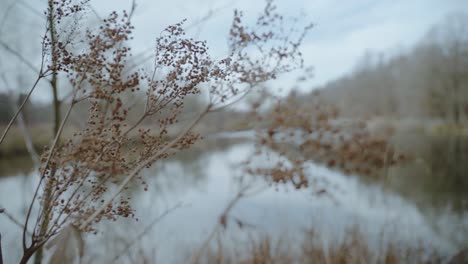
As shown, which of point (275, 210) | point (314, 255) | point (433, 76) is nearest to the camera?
point (314, 255)

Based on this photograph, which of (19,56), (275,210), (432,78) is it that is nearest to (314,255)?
(275,210)

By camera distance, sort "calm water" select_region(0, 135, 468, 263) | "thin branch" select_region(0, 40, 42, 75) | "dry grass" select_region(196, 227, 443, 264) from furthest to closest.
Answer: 1. "calm water" select_region(0, 135, 468, 263)
2. "dry grass" select_region(196, 227, 443, 264)
3. "thin branch" select_region(0, 40, 42, 75)

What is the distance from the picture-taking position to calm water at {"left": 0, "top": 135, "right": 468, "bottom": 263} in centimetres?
238

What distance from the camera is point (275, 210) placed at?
13.0 feet

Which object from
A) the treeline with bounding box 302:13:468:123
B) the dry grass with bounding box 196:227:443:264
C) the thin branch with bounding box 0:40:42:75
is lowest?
the dry grass with bounding box 196:227:443:264

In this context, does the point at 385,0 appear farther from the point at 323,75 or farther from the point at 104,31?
the point at 104,31

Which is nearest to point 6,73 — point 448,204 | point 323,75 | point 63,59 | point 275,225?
point 63,59

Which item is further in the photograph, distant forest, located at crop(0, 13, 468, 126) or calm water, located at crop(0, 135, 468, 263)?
distant forest, located at crop(0, 13, 468, 126)

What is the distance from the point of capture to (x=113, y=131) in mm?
492

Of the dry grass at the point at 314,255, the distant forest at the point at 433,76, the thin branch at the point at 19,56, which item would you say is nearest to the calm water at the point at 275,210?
the dry grass at the point at 314,255

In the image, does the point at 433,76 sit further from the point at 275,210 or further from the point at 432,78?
the point at 275,210

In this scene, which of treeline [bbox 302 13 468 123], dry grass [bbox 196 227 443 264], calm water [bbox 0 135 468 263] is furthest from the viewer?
treeline [bbox 302 13 468 123]

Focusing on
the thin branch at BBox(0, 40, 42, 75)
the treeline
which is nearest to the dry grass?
the thin branch at BBox(0, 40, 42, 75)

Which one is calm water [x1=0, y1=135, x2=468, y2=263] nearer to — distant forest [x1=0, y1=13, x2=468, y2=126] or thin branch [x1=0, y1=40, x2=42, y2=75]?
thin branch [x1=0, y1=40, x2=42, y2=75]
